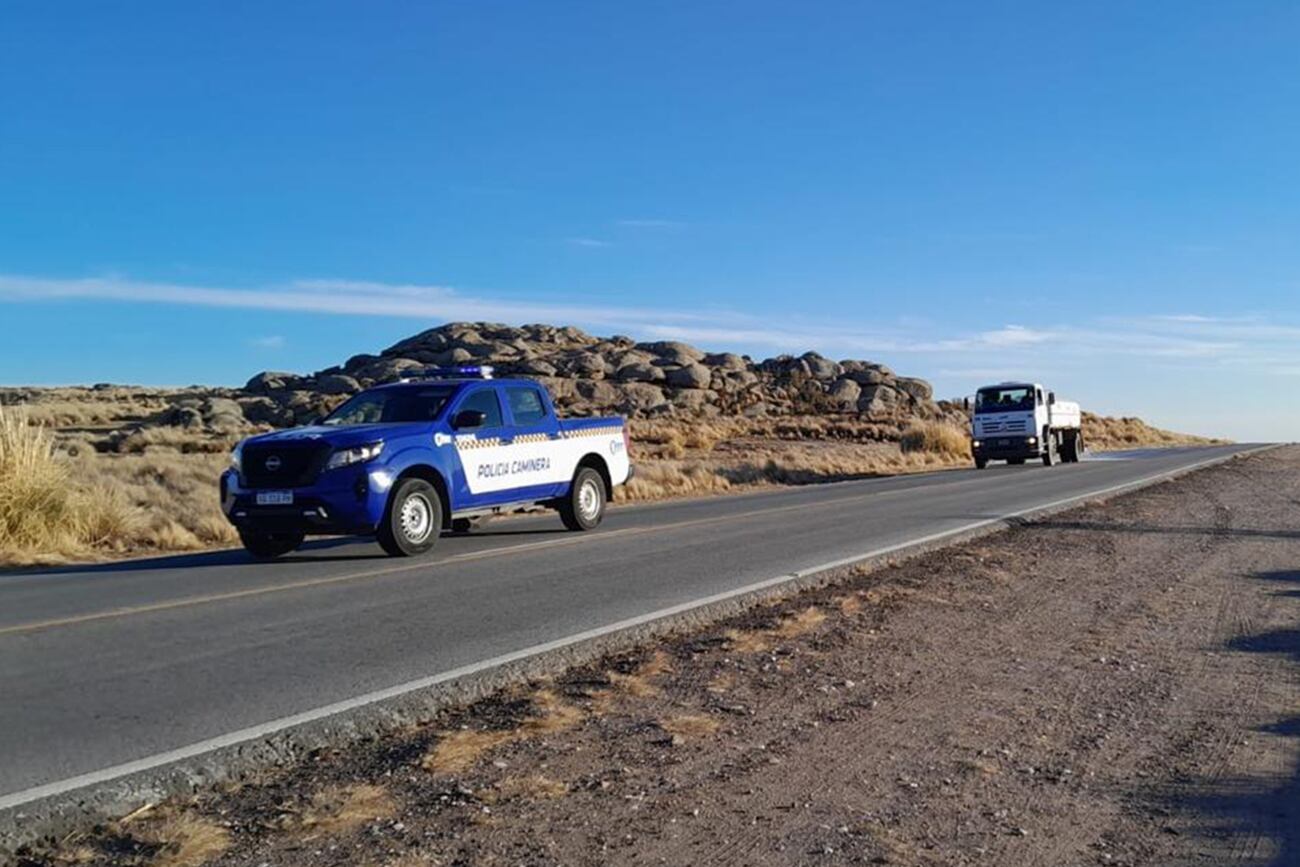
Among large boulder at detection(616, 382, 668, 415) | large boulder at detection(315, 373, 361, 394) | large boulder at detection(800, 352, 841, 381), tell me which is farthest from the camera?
large boulder at detection(800, 352, 841, 381)

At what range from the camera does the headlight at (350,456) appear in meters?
12.7

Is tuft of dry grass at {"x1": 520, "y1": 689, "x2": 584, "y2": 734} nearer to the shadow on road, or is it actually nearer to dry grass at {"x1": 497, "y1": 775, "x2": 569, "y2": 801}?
dry grass at {"x1": 497, "y1": 775, "x2": 569, "y2": 801}

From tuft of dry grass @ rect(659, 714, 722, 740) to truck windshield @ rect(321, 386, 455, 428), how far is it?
8230 millimetres

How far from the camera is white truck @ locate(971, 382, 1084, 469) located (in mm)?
38062

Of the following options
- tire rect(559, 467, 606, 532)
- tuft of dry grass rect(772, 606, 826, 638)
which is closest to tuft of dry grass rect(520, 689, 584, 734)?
tuft of dry grass rect(772, 606, 826, 638)

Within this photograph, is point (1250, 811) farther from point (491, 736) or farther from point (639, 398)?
point (639, 398)

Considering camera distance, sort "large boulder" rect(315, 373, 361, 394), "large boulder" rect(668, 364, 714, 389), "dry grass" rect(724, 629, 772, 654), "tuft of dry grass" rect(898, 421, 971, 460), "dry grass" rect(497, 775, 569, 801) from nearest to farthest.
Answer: "dry grass" rect(497, 775, 569, 801), "dry grass" rect(724, 629, 772, 654), "tuft of dry grass" rect(898, 421, 971, 460), "large boulder" rect(315, 373, 361, 394), "large boulder" rect(668, 364, 714, 389)

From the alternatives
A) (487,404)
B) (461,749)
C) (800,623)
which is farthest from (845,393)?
(461,749)

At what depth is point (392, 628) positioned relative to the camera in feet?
29.2

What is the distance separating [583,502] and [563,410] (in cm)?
4817

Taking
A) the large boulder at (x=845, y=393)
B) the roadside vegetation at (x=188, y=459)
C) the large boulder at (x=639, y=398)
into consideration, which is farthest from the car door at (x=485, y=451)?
the large boulder at (x=845, y=393)

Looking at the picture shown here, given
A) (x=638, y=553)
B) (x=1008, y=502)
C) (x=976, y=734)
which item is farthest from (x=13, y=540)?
(x=1008, y=502)

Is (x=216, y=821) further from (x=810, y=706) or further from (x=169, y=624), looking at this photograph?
(x=169, y=624)

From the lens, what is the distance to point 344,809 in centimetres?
498
